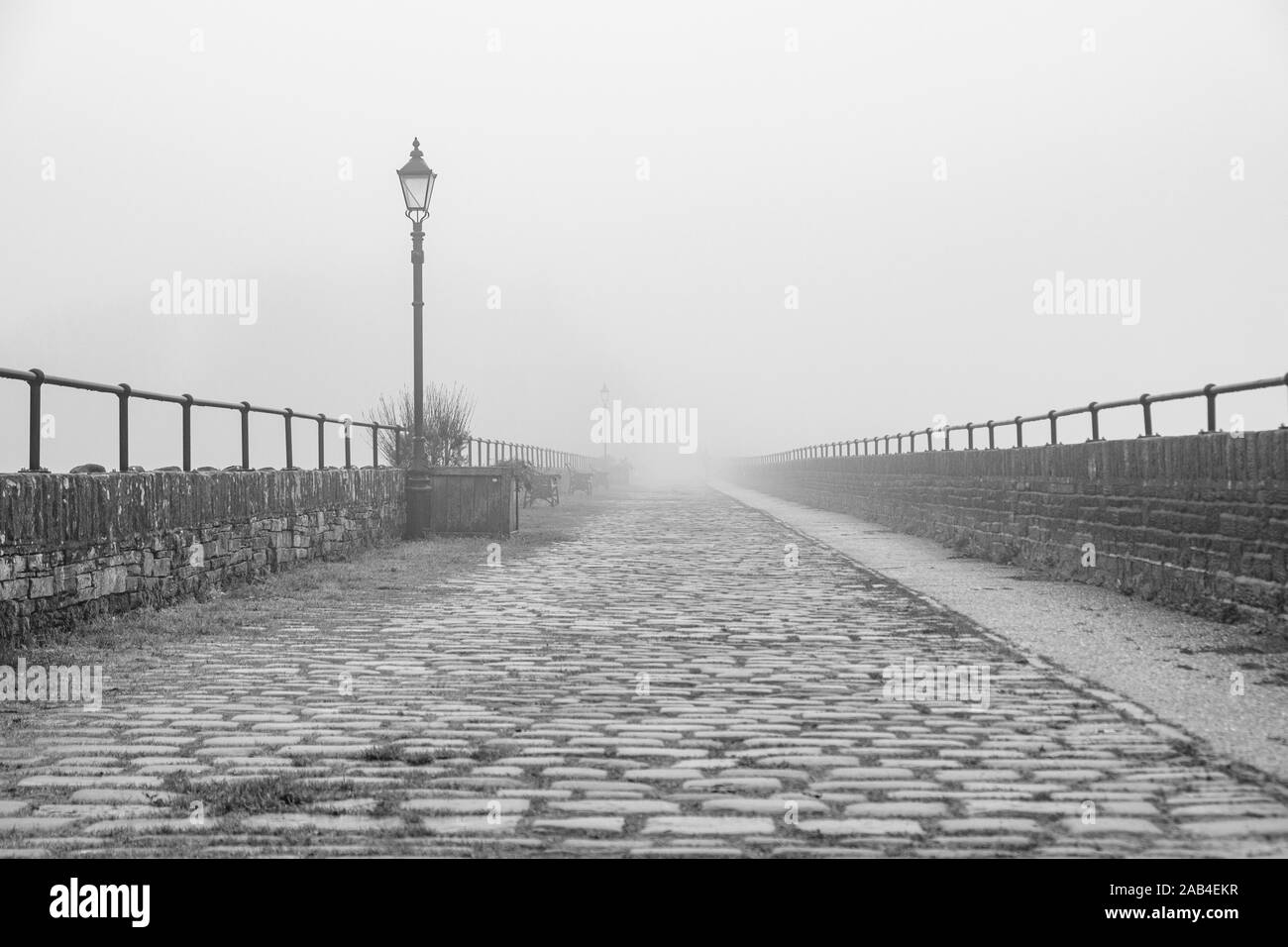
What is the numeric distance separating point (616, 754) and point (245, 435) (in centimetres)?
802

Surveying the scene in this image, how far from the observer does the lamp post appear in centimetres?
1723

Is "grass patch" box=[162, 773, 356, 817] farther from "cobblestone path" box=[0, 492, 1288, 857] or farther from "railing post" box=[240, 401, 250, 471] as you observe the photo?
"railing post" box=[240, 401, 250, 471]

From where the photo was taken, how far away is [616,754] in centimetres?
482

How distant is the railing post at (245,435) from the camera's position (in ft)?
38.8

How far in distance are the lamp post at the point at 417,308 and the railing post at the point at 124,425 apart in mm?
8084

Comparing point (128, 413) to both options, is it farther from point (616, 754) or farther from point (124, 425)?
point (616, 754)

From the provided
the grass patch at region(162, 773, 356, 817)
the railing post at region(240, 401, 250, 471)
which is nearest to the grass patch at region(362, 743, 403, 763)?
the grass patch at region(162, 773, 356, 817)

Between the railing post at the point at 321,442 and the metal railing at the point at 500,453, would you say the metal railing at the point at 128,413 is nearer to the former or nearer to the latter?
the railing post at the point at 321,442

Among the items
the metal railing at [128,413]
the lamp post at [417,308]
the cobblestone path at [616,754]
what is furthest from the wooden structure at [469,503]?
the cobblestone path at [616,754]

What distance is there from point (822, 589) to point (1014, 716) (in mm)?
5762

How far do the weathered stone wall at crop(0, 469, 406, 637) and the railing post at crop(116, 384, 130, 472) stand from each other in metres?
0.27

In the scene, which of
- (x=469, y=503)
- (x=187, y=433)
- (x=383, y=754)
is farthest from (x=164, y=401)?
(x=469, y=503)
